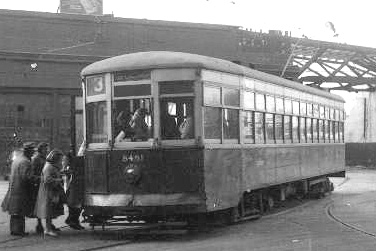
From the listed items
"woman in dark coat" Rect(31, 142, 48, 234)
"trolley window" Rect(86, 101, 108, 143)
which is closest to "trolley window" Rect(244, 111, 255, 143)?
"trolley window" Rect(86, 101, 108, 143)

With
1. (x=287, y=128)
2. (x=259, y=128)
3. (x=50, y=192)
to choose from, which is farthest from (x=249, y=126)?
(x=50, y=192)

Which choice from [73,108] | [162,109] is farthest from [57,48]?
[162,109]

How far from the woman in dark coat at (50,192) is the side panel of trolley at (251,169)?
2299mm

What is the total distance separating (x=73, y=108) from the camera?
39.6 feet

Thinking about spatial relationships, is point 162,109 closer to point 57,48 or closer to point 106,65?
point 106,65

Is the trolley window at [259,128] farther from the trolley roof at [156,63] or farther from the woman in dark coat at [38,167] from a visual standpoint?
the woman in dark coat at [38,167]

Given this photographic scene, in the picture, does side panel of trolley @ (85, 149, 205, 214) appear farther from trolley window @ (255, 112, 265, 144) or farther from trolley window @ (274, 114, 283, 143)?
trolley window @ (274, 114, 283, 143)

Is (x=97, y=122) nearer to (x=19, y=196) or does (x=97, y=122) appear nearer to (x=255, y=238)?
(x=19, y=196)

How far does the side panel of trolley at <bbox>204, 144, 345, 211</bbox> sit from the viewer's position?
420 inches

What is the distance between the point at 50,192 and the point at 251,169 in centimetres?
347

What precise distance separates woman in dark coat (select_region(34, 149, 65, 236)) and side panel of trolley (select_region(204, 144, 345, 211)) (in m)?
2.30

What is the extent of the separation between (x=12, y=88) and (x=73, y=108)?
17966 mm

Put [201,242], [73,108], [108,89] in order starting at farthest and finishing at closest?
[73,108]
[108,89]
[201,242]

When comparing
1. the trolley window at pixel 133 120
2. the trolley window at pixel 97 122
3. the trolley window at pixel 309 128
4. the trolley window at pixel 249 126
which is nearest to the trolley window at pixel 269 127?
the trolley window at pixel 249 126
